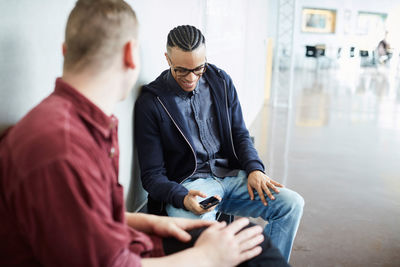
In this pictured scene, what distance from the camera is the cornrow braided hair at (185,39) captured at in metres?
1.71

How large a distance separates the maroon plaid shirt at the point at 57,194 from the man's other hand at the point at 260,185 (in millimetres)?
991

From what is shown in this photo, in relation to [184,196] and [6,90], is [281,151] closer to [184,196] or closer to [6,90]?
[184,196]

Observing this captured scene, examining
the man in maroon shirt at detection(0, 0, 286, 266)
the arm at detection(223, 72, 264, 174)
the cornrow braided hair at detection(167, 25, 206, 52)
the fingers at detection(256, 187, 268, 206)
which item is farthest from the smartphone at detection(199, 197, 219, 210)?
the cornrow braided hair at detection(167, 25, 206, 52)

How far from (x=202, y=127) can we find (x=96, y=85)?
1.06 metres

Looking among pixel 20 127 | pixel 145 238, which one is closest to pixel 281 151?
pixel 145 238

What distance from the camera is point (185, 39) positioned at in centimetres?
172

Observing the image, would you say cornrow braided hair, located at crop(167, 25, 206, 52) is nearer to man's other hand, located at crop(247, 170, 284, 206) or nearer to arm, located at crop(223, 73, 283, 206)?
arm, located at crop(223, 73, 283, 206)

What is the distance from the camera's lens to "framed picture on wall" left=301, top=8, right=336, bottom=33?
1808cm

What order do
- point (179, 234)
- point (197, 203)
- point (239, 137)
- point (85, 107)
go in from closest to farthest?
point (85, 107), point (179, 234), point (197, 203), point (239, 137)

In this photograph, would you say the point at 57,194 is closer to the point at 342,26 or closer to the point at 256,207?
the point at 256,207

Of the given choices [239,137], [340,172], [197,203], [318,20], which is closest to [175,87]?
[239,137]

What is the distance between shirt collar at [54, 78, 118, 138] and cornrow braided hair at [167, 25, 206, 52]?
3.06 ft

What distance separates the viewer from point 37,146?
70 centimetres

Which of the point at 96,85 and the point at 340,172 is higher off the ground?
the point at 96,85
